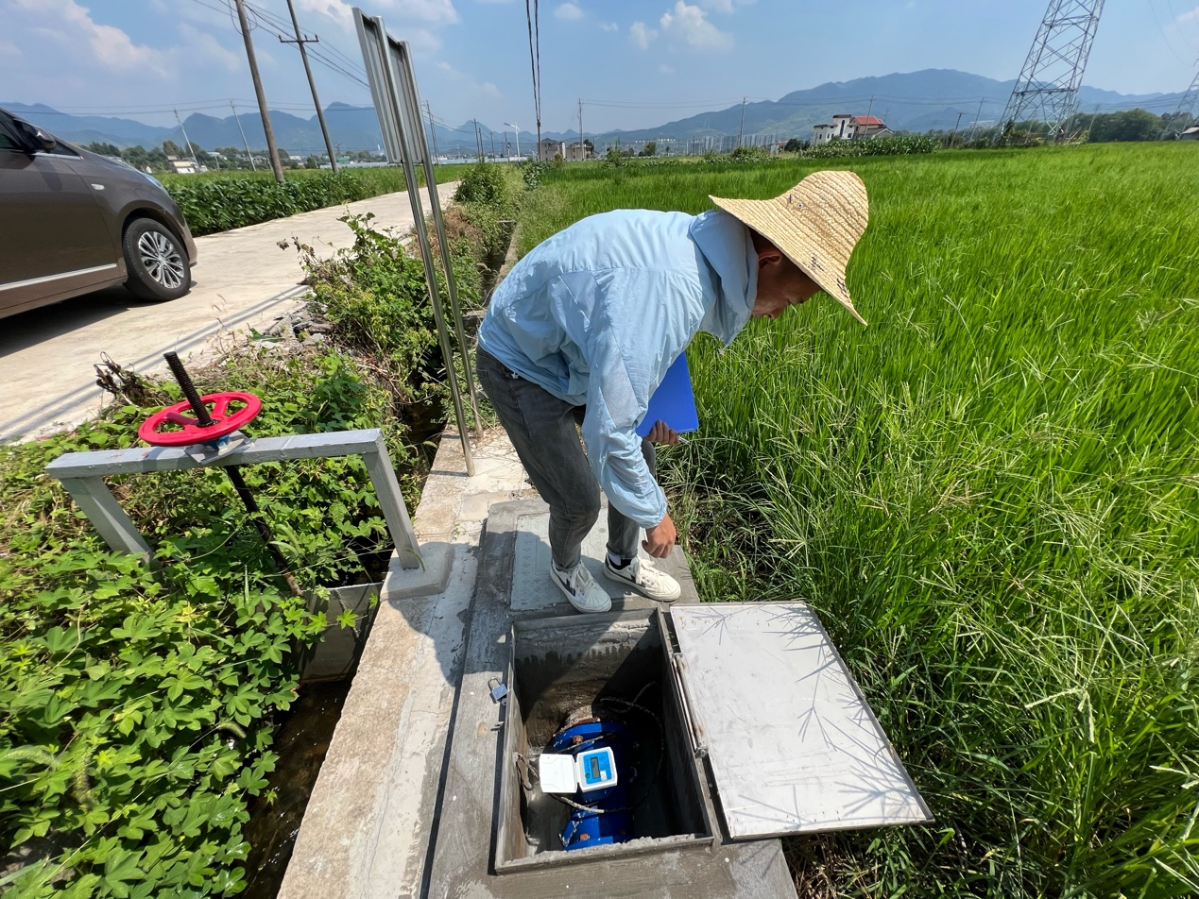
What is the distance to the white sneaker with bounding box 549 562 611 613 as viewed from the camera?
1.75 m

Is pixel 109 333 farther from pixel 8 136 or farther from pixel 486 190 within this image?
pixel 486 190

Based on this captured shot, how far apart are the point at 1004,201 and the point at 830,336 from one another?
504cm

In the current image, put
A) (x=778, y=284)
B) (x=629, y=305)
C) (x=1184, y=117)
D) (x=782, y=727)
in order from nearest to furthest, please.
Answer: (x=629, y=305), (x=778, y=284), (x=782, y=727), (x=1184, y=117)

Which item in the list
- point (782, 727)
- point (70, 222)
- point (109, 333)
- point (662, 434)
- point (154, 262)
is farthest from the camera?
point (154, 262)

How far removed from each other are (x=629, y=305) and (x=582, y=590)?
1.09 m

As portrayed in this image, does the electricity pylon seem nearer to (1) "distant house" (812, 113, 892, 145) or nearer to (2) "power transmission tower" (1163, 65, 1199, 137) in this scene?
(2) "power transmission tower" (1163, 65, 1199, 137)

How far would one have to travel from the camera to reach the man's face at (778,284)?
3.82 feet

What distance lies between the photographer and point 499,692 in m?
1.50

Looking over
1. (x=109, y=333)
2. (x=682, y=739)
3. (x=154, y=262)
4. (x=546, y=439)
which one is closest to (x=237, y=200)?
(x=154, y=262)

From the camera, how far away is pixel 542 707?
5.66 feet

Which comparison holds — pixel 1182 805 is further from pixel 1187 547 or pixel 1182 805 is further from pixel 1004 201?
pixel 1004 201

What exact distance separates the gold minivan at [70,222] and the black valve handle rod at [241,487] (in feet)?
9.25

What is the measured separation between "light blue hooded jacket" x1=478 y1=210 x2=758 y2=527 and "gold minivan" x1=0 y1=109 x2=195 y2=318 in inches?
158

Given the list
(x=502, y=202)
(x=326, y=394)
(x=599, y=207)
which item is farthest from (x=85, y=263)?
(x=502, y=202)
